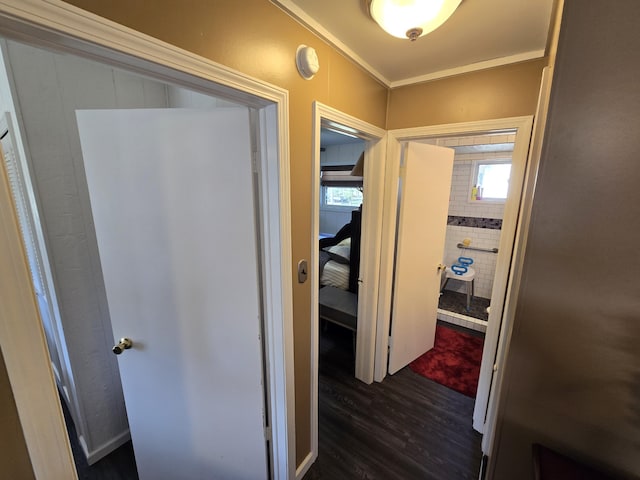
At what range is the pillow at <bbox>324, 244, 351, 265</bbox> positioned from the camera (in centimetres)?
311

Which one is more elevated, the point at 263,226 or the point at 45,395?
the point at 263,226

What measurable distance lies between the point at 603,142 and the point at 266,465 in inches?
72.3

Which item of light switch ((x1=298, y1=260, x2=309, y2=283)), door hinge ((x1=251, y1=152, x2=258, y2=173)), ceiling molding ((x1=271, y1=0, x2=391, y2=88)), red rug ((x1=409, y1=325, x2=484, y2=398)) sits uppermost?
ceiling molding ((x1=271, y1=0, x2=391, y2=88))

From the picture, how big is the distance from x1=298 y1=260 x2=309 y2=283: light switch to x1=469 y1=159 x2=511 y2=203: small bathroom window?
11.2ft

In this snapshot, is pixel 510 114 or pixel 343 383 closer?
pixel 510 114

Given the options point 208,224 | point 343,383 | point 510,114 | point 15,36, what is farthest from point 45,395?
point 510,114

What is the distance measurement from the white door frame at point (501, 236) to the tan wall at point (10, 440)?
5.47 ft

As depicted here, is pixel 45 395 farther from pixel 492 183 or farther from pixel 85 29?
pixel 492 183

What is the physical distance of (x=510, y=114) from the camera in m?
1.55

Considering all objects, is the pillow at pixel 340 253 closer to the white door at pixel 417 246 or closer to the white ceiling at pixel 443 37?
the white door at pixel 417 246

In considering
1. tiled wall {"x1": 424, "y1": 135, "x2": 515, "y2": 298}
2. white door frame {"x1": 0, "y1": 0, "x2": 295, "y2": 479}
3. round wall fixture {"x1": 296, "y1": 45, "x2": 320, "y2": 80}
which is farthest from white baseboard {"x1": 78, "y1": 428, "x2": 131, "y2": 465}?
tiled wall {"x1": 424, "y1": 135, "x2": 515, "y2": 298}

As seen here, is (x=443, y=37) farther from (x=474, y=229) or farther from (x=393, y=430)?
(x=474, y=229)

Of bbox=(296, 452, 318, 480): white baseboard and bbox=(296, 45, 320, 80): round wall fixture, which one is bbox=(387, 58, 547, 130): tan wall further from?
bbox=(296, 452, 318, 480): white baseboard

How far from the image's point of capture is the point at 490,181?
12.0 feet
